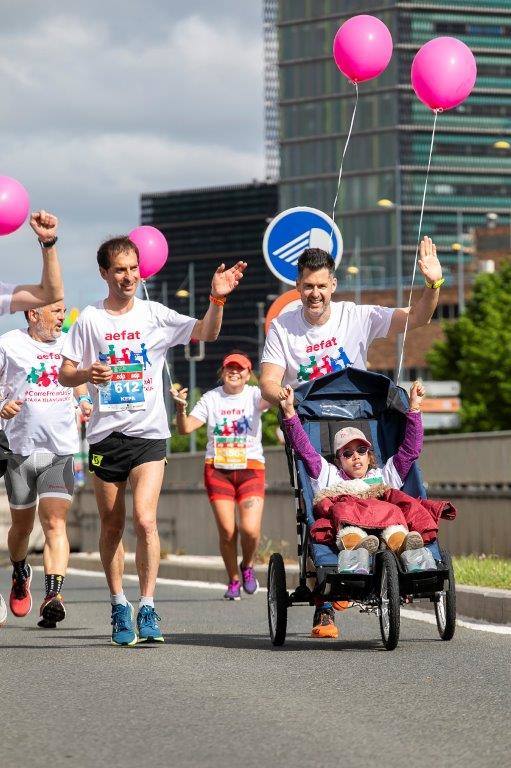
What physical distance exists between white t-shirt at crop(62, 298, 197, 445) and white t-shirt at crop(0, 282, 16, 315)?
54cm

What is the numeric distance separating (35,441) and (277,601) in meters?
2.47

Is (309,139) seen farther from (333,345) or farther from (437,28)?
(333,345)

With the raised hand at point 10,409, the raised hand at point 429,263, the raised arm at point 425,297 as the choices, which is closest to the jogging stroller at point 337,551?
the raised arm at point 425,297

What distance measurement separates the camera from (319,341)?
32.4 ft

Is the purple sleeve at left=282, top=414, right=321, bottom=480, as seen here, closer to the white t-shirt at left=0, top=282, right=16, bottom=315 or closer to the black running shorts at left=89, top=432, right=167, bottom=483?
the black running shorts at left=89, top=432, right=167, bottom=483

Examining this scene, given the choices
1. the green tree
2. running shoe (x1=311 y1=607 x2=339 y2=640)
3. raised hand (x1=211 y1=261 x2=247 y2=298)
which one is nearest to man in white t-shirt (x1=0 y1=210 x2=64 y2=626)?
raised hand (x1=211 y1=261 x2=247 y2=298)

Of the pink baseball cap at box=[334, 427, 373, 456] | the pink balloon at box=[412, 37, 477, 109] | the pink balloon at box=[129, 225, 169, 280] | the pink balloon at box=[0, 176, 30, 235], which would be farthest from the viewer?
the pink balloon at box=[129, 225, 169, 280]

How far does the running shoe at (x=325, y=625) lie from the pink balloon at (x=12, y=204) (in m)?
2.95

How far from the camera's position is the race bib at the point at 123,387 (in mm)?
9508

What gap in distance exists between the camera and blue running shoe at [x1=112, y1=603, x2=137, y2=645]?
31.1ft

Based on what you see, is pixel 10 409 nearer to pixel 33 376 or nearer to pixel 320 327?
pixel 33 376

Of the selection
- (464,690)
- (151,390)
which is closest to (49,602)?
(151,390)

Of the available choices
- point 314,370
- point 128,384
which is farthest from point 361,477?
point 128,384

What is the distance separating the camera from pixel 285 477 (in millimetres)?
23641
